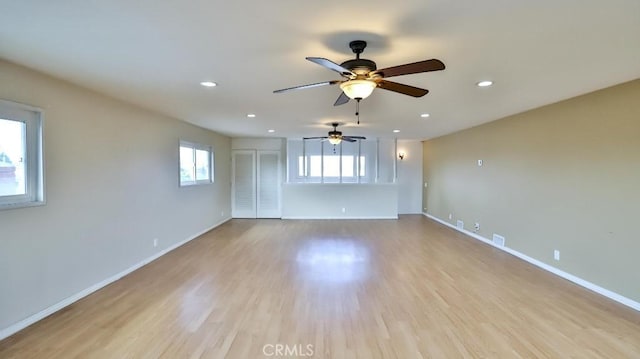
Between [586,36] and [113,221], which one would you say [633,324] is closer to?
[586,36]

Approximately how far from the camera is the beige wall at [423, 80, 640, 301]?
3387 millimetres

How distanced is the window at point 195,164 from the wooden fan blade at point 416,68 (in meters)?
4.85

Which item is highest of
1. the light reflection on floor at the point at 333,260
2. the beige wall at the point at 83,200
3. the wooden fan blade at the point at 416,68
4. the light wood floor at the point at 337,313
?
the wooden fan blade at the point at 416,68

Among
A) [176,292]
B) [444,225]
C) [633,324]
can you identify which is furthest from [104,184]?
[444,225]

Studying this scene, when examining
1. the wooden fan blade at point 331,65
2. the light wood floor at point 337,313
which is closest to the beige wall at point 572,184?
the light wood floor at point 337,313

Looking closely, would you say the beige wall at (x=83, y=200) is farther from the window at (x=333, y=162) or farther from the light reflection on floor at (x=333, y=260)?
the window at (x=333, y=162)

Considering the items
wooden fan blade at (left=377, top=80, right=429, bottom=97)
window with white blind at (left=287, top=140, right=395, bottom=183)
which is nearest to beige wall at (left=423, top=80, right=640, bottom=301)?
wooden fan blade at (left=377, top=80, right=429, bottom=97)

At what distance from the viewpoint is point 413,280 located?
4.07 metres

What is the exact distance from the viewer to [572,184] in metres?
4.09

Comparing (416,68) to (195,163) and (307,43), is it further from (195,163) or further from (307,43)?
(195,163)

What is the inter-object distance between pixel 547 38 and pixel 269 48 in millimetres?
1943

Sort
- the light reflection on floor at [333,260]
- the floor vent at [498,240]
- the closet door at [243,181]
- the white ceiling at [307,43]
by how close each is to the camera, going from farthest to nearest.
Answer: the closet door at [243,181] < the floor vent at [498,240] < the light reflection on floor at [333,260] < the white ceiling at [307,43]

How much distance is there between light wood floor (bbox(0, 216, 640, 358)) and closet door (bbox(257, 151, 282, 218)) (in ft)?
12.5

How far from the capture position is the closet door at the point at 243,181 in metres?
8.89
